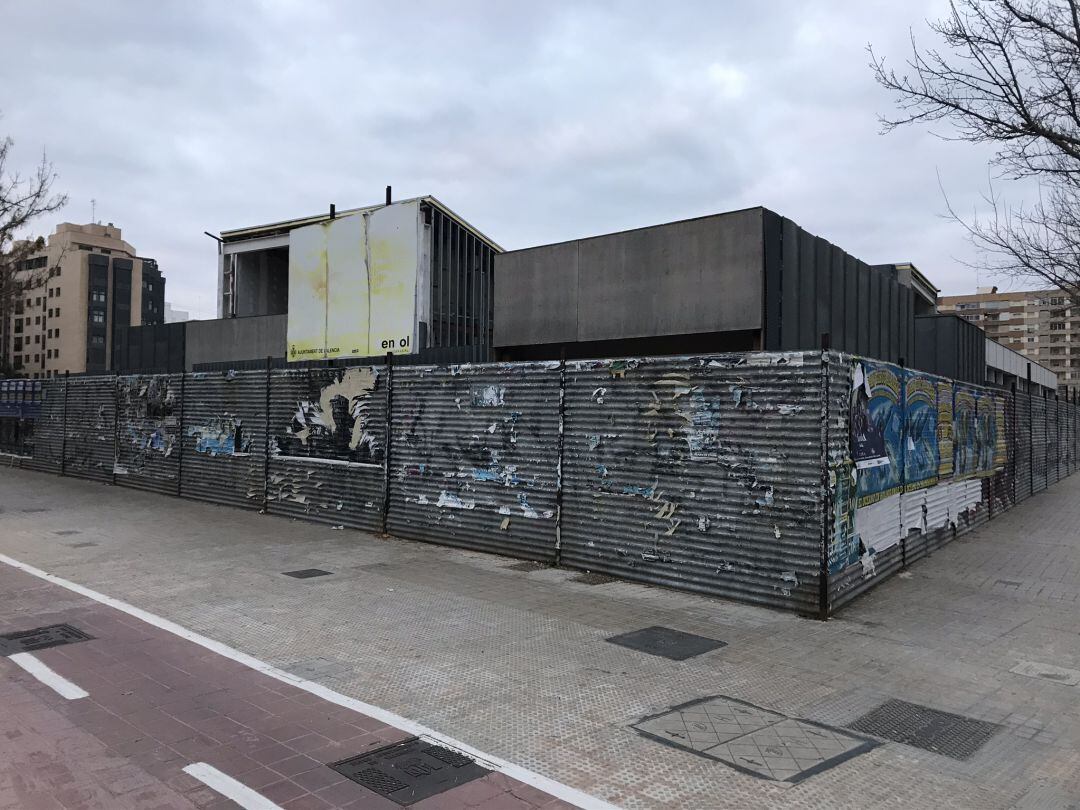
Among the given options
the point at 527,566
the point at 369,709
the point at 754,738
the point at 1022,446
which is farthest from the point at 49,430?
the point at 1022,446

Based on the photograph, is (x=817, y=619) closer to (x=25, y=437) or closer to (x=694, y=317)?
(x=694, y=317)

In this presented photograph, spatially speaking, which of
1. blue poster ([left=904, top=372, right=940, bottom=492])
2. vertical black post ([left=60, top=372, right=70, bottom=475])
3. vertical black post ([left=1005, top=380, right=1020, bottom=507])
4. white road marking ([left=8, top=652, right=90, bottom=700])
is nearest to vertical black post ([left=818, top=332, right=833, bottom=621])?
blue poster ([left=904, top=372, right=940, bottom=492])

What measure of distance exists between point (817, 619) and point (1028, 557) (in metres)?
5.93

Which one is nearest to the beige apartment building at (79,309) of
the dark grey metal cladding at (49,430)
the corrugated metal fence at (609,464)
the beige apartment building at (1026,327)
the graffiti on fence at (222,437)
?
the dark grey metal cladding at (49,430)

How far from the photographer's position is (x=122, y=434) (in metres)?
18.5

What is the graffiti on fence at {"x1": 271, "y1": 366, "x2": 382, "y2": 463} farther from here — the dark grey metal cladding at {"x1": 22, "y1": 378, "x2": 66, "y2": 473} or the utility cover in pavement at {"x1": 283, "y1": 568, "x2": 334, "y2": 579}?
the dark grey metal cladding at {"x1": 22, "y1": 378, "x2": 66, "y2": 473}

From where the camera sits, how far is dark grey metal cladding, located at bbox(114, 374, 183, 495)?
663 inches

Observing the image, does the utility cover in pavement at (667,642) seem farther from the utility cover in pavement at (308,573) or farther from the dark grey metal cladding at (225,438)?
the dark grey metal cladding at (225,438)

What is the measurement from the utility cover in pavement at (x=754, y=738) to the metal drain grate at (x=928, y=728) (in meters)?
0.26

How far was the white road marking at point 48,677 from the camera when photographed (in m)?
5.47

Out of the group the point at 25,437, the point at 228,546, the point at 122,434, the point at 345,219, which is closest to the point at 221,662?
the point at 228,546

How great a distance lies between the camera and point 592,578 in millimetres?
9523

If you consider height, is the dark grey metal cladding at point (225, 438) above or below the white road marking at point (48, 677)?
above

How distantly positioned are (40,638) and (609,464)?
6.18m
